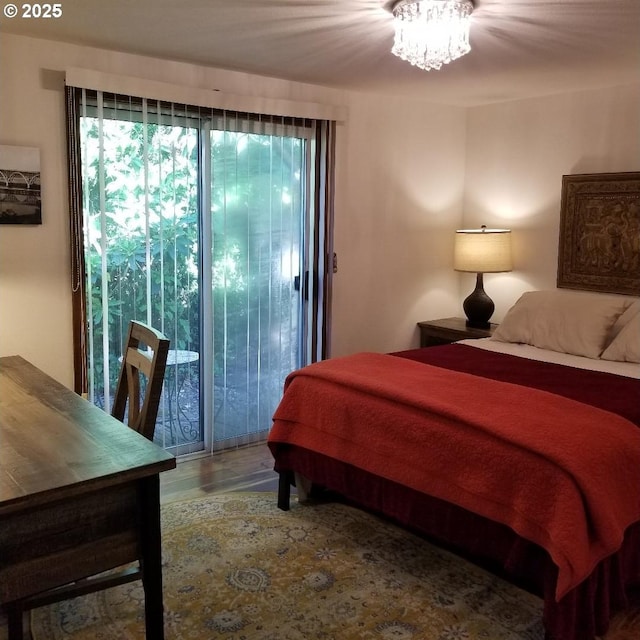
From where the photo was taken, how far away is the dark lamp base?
449 cm

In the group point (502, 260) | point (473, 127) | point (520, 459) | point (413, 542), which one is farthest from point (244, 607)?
point (473, 127)

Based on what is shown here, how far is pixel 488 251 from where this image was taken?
438 cm

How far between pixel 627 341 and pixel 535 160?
1.55m

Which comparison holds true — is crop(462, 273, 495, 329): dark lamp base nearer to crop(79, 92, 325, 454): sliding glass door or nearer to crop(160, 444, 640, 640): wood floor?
crop(79, 92, 325, 454): sliding glass door

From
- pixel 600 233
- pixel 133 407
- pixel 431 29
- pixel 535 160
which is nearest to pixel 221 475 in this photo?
pixel 133 407

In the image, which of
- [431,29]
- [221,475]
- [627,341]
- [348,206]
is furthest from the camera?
[348,206]

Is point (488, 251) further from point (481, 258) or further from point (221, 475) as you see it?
point (221, 475)

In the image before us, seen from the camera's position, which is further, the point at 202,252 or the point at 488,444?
the point at 202,252

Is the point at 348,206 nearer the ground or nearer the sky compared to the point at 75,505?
nearer the sky

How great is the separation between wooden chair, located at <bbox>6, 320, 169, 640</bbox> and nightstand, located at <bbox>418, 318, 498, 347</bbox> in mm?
2567

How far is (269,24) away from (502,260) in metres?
2.32

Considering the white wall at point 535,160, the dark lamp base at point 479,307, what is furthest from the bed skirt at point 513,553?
the white wall at point 535,160

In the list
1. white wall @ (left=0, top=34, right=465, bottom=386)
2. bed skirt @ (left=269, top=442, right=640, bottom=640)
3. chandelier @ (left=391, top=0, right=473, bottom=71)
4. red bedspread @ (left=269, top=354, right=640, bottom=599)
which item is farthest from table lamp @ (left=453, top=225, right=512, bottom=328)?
bed skirt @ (left=269, top=442, right=640, bottom=640)

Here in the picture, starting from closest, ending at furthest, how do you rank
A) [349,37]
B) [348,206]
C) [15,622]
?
[15,622] < [349,37] < [348,206]
